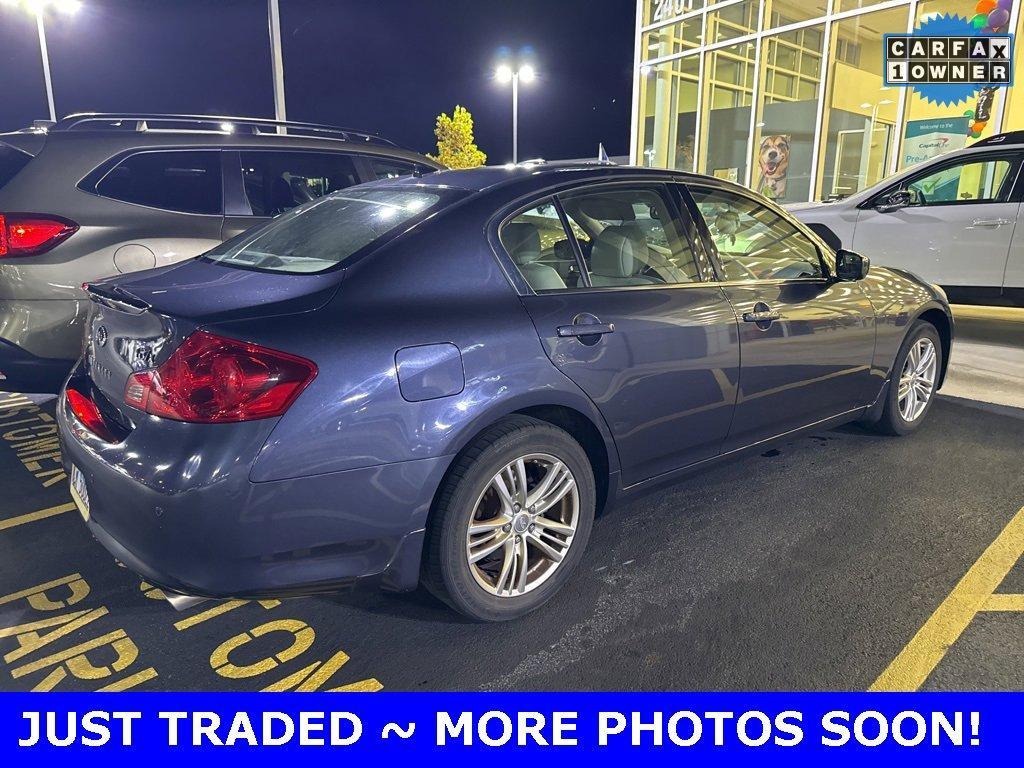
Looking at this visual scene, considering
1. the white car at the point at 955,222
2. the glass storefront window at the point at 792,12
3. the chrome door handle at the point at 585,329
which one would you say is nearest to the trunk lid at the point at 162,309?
the chrome door handle at the point at 585,329

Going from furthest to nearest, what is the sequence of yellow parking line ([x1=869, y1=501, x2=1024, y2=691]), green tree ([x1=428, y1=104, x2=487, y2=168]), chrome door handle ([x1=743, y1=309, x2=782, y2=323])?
green tree ([x1=428, y1=104, x2=487, y2=168]) → chrome door handle ([x1=743, y1=309, x2=782, y2=323]) → yellow parking line ([x1=869, y1=501, x2=1024, y2=691])

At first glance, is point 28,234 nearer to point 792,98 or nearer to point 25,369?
point 25,369

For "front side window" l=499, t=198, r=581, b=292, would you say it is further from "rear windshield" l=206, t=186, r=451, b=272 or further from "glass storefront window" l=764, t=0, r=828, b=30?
"glass storefront window" l=764, t=0, r=828, b=30

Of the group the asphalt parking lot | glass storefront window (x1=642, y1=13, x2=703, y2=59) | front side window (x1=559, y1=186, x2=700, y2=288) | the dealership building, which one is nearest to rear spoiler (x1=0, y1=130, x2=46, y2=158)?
the asphalt parking lot

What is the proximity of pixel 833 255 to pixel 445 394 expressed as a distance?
2.61m

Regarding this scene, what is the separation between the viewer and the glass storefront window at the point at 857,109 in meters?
12.9

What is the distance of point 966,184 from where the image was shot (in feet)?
25.4

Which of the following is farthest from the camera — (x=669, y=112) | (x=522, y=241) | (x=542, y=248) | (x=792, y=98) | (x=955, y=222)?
(x=669, y=112)

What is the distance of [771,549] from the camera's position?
10.6 feet

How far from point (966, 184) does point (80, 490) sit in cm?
823

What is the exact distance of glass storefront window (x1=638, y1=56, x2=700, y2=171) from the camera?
55.5 feet

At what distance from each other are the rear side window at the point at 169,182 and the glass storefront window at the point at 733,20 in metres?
13.3

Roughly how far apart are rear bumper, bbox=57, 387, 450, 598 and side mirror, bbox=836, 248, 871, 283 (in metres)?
2.42

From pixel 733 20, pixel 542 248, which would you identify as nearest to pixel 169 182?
pixel 542 248
